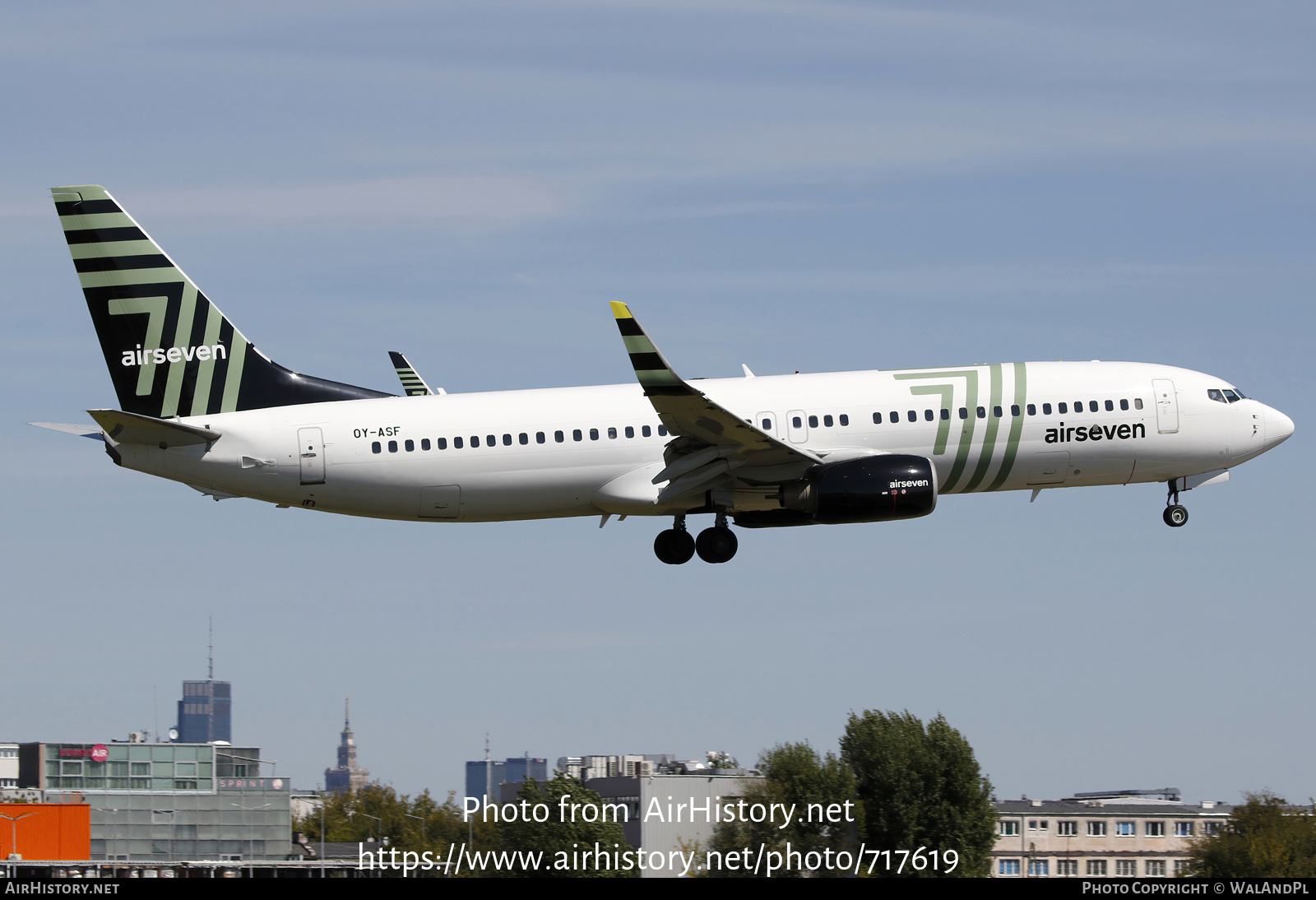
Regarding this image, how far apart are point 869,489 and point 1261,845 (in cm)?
7995

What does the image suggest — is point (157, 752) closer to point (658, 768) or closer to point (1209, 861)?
point (658, 768)

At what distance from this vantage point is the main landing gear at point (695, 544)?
53094mm

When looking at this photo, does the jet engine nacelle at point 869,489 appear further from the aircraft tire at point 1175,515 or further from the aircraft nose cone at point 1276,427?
the aircraft nose cone at point 1276,427

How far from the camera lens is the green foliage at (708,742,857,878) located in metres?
96.2

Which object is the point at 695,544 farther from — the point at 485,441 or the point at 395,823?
the point at 395,823

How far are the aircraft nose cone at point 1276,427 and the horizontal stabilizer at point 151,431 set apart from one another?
117ft

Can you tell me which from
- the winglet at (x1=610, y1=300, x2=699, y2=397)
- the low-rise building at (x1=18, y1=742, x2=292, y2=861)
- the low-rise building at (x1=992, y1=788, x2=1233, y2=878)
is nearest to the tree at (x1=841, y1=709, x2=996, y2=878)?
the low-rise building at (x1=992, y1=788, x2=1233, y2=878)

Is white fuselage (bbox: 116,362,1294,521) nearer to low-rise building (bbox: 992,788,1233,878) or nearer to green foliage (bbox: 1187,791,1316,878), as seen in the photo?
green foliage (bbox: 1187,791,1316,878)

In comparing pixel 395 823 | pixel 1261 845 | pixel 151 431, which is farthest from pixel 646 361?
pixel 395 823

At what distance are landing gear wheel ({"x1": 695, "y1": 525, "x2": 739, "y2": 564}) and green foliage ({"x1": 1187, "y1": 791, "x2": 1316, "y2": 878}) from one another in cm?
6825

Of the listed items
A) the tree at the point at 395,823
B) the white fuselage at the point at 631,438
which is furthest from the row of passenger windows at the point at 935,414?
the tree at the point at 395,823

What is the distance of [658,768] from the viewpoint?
130 meters

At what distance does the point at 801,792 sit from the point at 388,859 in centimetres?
5014

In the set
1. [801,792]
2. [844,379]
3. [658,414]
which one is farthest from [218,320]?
[801,792]
